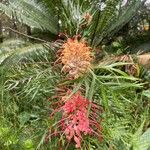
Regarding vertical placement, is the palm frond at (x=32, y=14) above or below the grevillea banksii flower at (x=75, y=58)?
above

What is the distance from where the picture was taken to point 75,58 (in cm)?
319

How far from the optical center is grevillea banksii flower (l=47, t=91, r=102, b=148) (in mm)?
2764

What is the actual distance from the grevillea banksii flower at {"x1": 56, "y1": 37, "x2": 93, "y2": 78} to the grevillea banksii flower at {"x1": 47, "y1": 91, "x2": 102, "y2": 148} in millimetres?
182

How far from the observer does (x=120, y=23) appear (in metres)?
6.34

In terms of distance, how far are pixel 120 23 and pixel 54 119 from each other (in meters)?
3.56

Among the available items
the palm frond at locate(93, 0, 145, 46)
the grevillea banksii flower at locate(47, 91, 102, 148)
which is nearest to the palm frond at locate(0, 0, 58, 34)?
the palm frond at locate(93, 0, 145, 46)

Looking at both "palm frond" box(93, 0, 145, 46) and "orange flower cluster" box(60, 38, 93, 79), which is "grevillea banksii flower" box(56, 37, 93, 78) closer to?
"orange flower cluster" box(60, 38, 93, 79)

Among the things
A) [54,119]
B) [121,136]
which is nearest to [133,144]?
[121,136]

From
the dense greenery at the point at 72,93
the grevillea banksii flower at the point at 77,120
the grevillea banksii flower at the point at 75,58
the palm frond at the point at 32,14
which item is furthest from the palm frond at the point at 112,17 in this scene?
the grevillea banksii flower at the point at 77,120

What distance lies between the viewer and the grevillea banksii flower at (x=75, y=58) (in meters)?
3.00

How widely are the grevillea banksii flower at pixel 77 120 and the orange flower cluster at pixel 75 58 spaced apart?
182mm

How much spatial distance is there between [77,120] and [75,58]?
21.2 inches

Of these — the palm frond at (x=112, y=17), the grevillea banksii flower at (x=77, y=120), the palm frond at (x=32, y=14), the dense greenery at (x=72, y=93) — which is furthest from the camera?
the palm frond at (x=32, y=14)

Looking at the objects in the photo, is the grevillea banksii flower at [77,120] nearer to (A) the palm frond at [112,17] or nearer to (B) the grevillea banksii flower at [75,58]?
(B) the grevillea banksii flower at [75,58]
